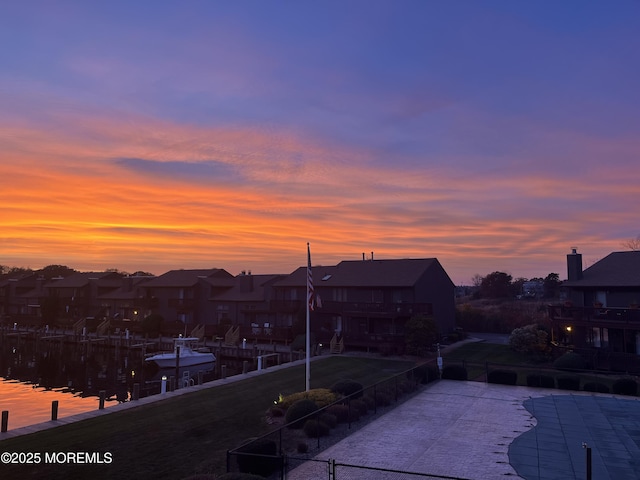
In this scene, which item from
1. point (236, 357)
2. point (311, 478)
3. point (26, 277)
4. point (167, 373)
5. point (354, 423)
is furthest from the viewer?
point (26, 277)

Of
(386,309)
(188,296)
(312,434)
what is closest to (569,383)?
(312,434)

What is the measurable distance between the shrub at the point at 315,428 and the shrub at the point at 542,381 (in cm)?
1848

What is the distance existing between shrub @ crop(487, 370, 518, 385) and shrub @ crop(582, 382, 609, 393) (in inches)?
175

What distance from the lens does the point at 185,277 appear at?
260 ft

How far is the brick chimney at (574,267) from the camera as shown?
4559cm

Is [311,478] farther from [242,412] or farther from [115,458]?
[242,412]

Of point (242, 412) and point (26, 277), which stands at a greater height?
point (26, 277)

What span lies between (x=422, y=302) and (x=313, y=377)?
22478 millimetres

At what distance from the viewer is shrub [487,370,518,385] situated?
33219 mm

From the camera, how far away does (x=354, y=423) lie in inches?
909

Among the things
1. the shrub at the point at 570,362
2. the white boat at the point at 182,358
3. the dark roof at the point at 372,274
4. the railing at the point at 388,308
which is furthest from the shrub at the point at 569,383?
the white boat at the point at 182,358

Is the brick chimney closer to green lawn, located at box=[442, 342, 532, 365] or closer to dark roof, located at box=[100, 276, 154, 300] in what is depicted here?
green lawn, located at box=[442, 342, 532, 365]

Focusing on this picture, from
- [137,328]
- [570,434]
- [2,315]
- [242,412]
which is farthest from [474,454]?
[2,315]

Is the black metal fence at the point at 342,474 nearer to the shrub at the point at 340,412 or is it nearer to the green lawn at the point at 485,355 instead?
the shrub at the point at 340,412
